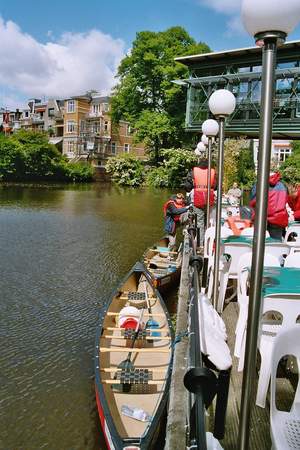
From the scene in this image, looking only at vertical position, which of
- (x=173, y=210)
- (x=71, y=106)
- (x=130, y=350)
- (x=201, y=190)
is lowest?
(x=130, y=350)

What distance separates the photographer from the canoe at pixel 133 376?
441cm

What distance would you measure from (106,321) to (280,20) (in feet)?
18.5

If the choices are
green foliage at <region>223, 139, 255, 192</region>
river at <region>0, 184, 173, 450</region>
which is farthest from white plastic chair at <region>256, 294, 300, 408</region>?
green foliage at <region>223, 139, 255, 192</region>

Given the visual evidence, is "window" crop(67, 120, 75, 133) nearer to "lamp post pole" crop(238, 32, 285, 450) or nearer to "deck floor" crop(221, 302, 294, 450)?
"deck floor" crop(221, 302, 294, 450)

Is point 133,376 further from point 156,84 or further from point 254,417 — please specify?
point 156,84

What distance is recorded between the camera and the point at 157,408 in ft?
15.5

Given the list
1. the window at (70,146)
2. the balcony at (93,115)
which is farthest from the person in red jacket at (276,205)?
the window at (70,146)

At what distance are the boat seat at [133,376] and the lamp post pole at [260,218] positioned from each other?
3174 millimetres

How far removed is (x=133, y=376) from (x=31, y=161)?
47.9m

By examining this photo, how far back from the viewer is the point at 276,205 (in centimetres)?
634

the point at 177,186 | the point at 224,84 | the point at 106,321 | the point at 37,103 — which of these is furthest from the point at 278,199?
the point at 37,103

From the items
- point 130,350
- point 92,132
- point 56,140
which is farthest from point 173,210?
point 56,140

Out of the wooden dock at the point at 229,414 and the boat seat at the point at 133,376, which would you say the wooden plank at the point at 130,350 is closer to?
the boat seat at the point at 133,376

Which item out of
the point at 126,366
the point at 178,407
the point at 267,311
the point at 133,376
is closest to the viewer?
the point at 178,407
